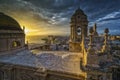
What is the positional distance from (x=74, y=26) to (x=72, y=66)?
9.34 meters

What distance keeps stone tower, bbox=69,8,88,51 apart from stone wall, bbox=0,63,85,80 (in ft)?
31.1

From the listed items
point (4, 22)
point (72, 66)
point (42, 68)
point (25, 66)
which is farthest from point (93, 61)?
point (4, 22)

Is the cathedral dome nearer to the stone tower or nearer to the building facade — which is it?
the building facade

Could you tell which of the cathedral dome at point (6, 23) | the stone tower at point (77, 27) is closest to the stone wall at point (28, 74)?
the cathedral dome at point (6, 23)

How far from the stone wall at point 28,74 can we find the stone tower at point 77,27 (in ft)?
31.1

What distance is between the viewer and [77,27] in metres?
18.8

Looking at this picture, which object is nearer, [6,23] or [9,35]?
[9,35]

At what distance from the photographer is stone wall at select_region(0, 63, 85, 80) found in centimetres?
959

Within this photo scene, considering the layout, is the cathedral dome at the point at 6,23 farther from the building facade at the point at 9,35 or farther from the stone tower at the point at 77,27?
the stone tower at the point at 77,27

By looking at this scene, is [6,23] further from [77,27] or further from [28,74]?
[77,27]

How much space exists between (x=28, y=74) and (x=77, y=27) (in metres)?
11.1

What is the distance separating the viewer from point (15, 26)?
18.5 m

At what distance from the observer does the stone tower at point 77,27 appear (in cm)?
1851

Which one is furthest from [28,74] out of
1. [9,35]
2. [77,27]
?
[77,27]
